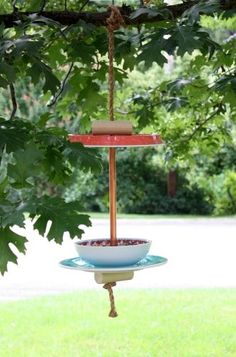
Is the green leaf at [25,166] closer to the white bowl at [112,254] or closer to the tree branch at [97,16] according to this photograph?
the white bowl at [112,254]

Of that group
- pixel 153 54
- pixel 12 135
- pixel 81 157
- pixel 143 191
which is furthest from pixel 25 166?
pixel 143 191

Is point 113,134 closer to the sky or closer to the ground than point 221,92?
closer to the ground

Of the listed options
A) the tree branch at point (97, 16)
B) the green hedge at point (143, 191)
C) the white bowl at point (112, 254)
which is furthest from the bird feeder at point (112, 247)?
the green hedge at point (143, 191)

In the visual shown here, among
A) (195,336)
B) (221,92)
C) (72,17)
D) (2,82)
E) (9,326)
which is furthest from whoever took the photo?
(9,326)

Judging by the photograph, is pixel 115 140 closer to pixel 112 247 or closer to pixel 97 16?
pixel 112 247

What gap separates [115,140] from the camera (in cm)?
191

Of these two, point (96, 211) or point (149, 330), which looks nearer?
point (149, 330)

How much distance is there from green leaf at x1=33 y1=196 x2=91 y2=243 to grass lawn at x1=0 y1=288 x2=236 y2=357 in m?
3.63

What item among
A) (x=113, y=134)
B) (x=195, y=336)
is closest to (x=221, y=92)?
(x=113, y=134)

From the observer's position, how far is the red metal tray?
1.91 metres

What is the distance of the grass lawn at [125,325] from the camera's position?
207 inches

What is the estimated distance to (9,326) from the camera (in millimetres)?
5934

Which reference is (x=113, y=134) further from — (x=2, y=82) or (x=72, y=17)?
(x=72, y=17)

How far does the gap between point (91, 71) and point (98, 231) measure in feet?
31.0
